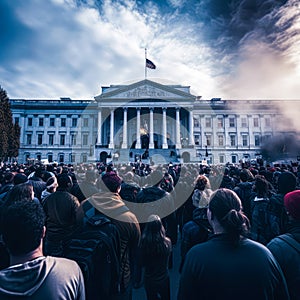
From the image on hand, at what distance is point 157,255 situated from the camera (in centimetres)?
359

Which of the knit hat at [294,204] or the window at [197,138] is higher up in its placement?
the window at [197,138]

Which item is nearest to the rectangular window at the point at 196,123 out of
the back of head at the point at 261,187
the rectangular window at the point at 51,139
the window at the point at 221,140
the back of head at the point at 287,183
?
the window at the point at 221,140

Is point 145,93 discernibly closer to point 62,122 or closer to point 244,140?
point 62,122

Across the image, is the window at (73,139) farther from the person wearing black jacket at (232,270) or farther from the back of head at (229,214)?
the person wearing black jacket at (232,270)

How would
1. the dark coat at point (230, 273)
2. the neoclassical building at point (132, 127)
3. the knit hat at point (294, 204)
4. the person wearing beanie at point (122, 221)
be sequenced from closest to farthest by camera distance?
the dark coat at point (230, 273) → the knit hat at point (294, 204) → the person wearing beanie at point (122, 221) → the neoclassical building at point (132, 127)

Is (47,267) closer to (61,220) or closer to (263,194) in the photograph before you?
(61,220)

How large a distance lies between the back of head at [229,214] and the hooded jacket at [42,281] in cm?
130

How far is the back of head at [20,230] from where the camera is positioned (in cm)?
159

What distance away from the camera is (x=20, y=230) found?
1593 millimetres

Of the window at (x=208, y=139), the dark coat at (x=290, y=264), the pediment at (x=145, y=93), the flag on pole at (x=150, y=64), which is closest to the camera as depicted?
the dark coat at (x=290, y=264)

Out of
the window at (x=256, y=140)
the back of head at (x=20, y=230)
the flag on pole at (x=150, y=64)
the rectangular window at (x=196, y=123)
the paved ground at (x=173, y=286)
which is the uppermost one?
the flag on pole at (x=150, y=64)

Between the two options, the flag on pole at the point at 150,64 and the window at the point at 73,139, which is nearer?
the flag on pole at the point at 150,64

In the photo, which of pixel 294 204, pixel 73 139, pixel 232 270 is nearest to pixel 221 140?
pixel 73 139

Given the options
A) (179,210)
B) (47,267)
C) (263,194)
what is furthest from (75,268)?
(179,210)
